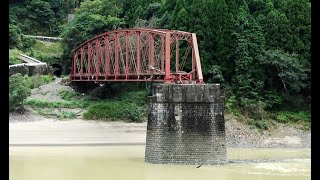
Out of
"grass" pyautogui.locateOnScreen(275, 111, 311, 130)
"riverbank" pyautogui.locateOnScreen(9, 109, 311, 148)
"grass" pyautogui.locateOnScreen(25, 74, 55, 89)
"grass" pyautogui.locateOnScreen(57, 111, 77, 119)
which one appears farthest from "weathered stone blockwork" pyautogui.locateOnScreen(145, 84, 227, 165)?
"grass" pyautogui.locateOnScreen(25, 74, 55, 89)

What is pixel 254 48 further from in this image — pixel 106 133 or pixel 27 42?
pixel 27 42

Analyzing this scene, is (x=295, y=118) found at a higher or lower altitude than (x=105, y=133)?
higher

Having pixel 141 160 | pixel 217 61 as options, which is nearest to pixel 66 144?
pixel 141 160

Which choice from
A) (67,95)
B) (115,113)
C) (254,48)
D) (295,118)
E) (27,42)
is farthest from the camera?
(27,42)

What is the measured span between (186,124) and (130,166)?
2.88m

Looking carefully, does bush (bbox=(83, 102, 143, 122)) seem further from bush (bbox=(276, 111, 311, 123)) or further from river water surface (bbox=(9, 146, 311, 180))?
bush (bbox=(276, 111, 311, 123))

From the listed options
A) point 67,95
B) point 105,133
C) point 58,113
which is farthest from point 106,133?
point 67,95

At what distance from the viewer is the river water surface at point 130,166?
706 inches

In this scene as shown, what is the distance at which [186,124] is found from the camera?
20875 mm

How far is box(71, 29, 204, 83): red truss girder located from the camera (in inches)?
973

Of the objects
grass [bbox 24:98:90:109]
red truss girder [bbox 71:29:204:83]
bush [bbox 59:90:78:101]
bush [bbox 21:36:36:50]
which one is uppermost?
bush [bbox 21:36:36:50]

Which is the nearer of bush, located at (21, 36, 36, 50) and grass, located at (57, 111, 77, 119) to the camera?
grass, located at (57, 111, 77, 119)

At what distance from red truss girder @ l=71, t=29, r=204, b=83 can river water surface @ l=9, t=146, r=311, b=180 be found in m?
4.26

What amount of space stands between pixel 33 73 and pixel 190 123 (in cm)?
2479
